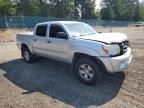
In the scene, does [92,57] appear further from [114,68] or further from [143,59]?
[143,59]

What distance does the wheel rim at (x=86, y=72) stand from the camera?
6.84 m

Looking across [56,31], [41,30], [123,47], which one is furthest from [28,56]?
[123,47]

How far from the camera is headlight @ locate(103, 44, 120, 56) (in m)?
6.39

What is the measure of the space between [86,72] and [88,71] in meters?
0.08

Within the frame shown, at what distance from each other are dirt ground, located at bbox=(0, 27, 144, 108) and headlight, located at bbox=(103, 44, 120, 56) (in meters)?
1.00

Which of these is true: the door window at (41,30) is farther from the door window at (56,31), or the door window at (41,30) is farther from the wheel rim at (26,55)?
the wheel rim at (26,55)

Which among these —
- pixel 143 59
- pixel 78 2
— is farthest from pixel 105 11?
pixel 143 59

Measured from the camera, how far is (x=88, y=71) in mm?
6906

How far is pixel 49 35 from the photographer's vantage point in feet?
28.0

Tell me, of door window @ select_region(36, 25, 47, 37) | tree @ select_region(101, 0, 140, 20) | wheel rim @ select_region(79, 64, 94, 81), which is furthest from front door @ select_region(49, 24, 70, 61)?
tree @ select_region(101, 0, 140, 20)

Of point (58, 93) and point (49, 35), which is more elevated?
point (49, 35)

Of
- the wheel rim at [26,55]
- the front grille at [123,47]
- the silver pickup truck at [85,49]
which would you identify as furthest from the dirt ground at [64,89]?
the wheel rim at [26,55]

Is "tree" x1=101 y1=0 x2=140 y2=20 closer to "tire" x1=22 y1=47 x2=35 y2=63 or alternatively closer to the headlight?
"tire" x1=22 y1=47 x2=35 y2=63

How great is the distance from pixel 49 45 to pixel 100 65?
98.6 inches
